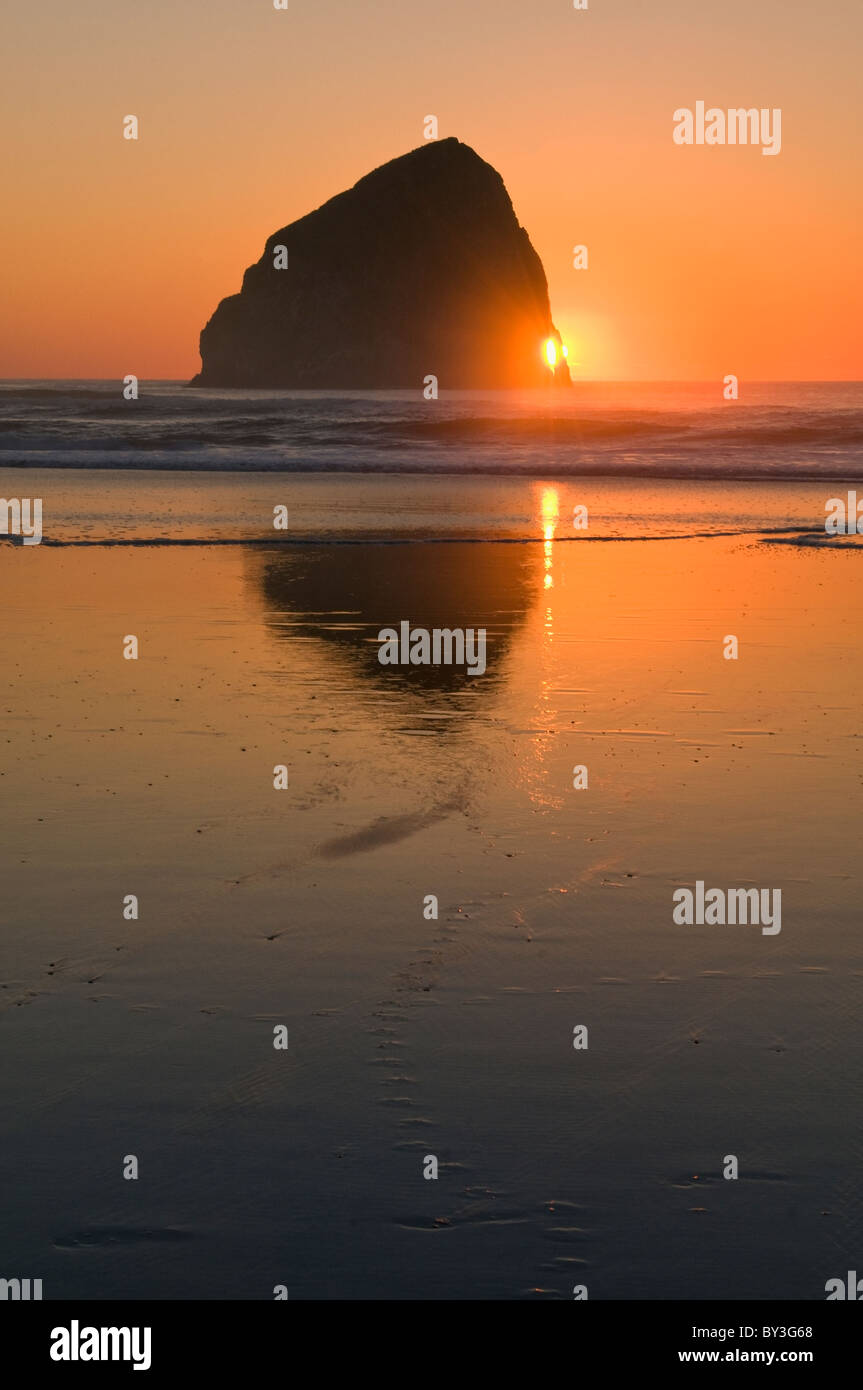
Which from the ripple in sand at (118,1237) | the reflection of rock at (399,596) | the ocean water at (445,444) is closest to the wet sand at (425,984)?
the ripple in sand at (118,1237)

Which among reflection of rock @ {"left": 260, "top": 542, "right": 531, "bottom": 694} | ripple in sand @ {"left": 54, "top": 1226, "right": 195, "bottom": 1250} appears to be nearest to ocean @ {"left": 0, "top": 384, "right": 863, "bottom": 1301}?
ripple in sand @ {"left": 54, "top": 1226, "right": 195, "bottom": 1250}

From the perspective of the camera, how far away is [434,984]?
5738 mm

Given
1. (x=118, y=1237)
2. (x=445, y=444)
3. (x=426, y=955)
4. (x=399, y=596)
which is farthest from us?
(x=445, y=444)

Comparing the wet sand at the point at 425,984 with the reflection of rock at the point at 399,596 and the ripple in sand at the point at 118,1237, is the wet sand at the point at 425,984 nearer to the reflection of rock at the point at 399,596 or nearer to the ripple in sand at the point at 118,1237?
the ripple in sand at the point at 118,1237

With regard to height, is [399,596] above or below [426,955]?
above

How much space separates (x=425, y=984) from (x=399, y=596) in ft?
36.9

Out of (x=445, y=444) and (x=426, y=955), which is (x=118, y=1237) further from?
(x=445, y=444)

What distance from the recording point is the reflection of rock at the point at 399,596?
494 inches

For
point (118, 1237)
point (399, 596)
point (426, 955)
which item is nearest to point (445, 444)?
point (399, 596)

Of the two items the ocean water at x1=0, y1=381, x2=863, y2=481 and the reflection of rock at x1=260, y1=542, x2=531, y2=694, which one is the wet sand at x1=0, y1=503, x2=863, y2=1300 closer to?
the reflection of rock at x1=260, y1=542, x2=531, y2=694

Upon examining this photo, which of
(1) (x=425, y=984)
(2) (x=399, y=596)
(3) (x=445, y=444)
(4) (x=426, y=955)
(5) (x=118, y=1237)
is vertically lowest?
(5) (x=118, y=1237)

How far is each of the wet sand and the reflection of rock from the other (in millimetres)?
345

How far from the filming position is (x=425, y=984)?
5.74 meters

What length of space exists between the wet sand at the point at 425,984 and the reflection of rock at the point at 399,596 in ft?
1.13
